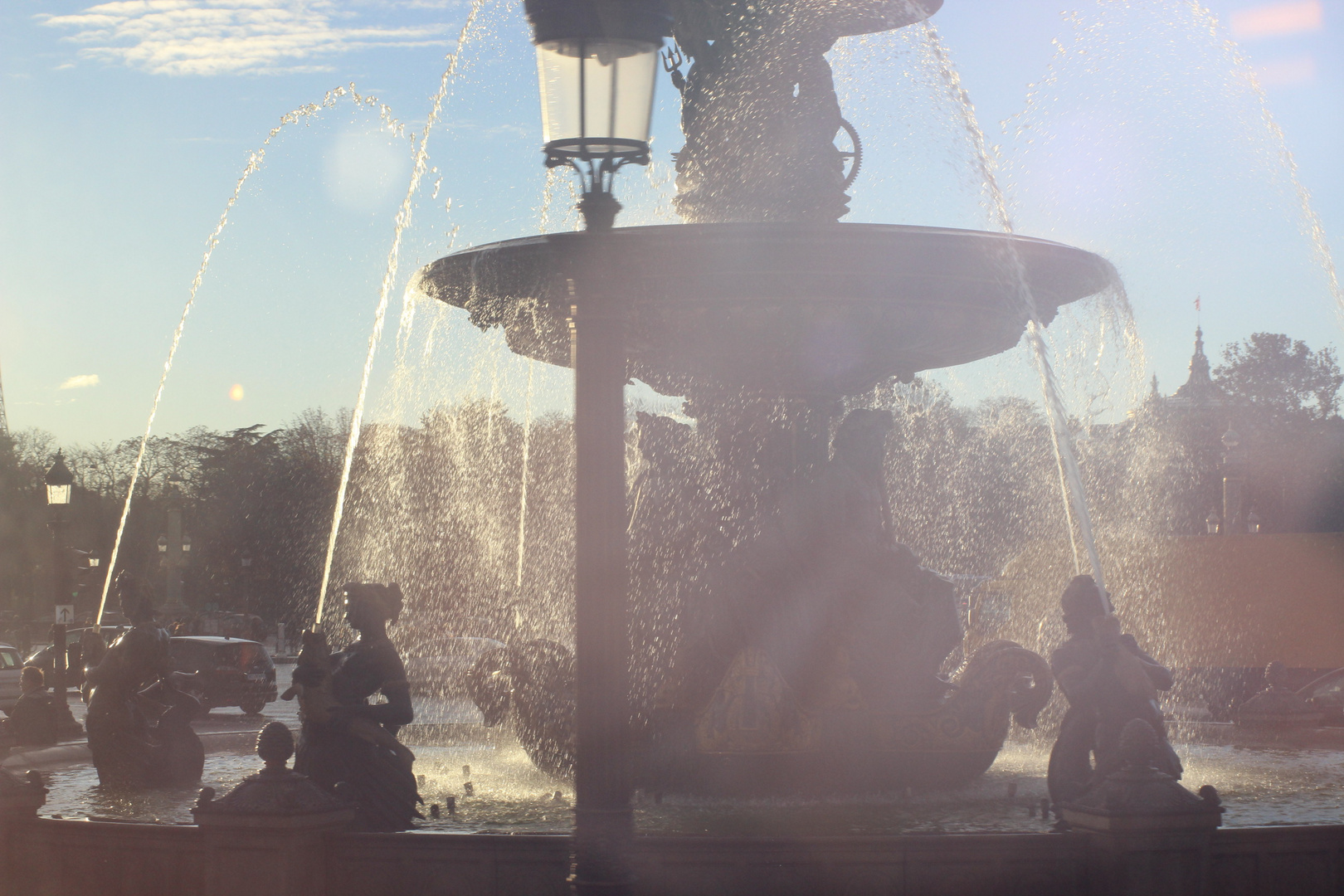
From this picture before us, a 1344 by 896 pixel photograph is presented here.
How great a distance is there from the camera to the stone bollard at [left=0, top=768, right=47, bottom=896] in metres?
5.93

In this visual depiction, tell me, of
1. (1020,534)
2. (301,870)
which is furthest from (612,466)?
(1020,534)

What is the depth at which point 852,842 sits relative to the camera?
508 centimetres

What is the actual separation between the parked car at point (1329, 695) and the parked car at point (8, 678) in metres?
19.0

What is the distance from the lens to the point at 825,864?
5070 mm

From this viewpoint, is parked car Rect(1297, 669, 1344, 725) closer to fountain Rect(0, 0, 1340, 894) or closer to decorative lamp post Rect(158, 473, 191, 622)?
fountain Rect(0, 0, 1340, 894)

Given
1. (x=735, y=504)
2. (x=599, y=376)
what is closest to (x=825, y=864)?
(x=599, y=376)

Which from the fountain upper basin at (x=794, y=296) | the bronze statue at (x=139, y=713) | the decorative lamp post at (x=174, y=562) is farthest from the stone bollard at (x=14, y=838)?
the decorative lamp post at (x=174, y=562)

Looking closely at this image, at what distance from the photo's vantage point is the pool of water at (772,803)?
709cm

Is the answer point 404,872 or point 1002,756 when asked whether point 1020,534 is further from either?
point 404,872

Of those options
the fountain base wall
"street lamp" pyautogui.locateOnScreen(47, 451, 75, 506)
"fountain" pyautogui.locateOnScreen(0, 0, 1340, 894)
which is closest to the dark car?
"street lamp" pyautogui.locateOnScreen(47, 451, 75, 506)

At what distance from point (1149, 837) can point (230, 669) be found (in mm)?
20508

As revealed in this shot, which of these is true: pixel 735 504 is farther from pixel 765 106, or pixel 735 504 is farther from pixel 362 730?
pixel 362 730

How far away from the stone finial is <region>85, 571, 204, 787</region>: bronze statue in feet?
11.5

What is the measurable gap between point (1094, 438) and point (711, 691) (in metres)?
40.2
